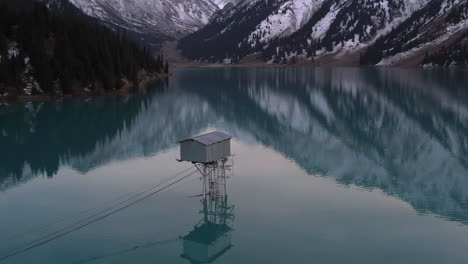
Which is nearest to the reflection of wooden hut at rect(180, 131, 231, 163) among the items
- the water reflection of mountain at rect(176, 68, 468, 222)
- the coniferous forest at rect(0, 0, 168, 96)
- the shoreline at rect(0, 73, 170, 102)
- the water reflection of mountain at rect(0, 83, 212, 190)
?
the water reflection of mountain at rect(176, 68, 468, 222)

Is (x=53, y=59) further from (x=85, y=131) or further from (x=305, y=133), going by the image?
(x=305, y=133)

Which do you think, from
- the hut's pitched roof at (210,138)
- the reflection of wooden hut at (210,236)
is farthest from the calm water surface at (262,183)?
the hut's pitched roof at (210,138)

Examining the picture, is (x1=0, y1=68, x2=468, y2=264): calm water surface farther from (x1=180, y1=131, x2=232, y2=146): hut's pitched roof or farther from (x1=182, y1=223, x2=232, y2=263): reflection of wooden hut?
(x1=180, y1=131, x2=232, y2=146): hut's pitched roof

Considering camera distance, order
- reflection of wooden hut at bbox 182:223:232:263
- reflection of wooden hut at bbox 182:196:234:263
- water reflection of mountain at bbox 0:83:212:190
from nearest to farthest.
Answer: reflection of wooden hut at bbox 182:223:232:263 → reflection of wooden hut at bbox 182:196:234:263 → water reflection of mountain at bbox 0:83:212:190

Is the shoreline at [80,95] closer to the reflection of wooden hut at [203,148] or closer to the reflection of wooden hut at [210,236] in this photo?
the reflection of wooden hut at [203,148]

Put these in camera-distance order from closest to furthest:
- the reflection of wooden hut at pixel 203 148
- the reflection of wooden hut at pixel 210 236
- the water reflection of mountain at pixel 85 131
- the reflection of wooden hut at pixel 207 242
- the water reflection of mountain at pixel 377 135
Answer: the reflection of wooden hut at pixel 207 242 < the reflection of wooden hut at pixel 210 236 < the reflection of wooden hut at pixel 203 148 < the water reflection of mountain at pixel 377 135 < the water reflection of mountain at pixel 85 131

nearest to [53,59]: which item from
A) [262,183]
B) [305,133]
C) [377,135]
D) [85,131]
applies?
[85,131]
